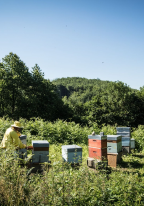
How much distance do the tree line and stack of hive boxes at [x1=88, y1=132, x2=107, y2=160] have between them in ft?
55.8

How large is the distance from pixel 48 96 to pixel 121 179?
22232 mm

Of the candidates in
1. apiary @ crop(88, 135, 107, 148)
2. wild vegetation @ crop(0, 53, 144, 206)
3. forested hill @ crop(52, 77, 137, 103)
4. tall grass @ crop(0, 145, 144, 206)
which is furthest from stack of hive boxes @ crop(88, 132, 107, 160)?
forested hill @ crop(52, 77, 137, 103)

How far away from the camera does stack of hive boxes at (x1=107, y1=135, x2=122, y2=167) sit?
6.91 meters

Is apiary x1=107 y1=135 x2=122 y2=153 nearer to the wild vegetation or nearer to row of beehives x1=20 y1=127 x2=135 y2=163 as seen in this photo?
row of beehives x1=20 y1=127 x2=135 y2=163

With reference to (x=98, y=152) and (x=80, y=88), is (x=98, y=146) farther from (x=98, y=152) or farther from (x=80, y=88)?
(x=80, y=88)

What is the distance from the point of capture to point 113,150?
709 centimetres

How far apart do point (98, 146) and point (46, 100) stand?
19545 millimetres

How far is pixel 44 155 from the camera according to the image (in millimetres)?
5297

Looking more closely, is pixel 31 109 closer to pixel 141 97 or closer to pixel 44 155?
pixel 141 97

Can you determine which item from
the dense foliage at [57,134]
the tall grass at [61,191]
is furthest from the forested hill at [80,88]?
the tall grass at [61,191]

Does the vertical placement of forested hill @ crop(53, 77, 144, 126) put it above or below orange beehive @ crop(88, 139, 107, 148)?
above

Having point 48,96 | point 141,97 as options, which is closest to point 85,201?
point 48,96

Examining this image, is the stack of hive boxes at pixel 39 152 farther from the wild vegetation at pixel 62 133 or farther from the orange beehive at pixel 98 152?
the orange beehive at pixel 98 152

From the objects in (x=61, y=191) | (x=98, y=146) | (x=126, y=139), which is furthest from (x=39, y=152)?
(x=126, y=139)
